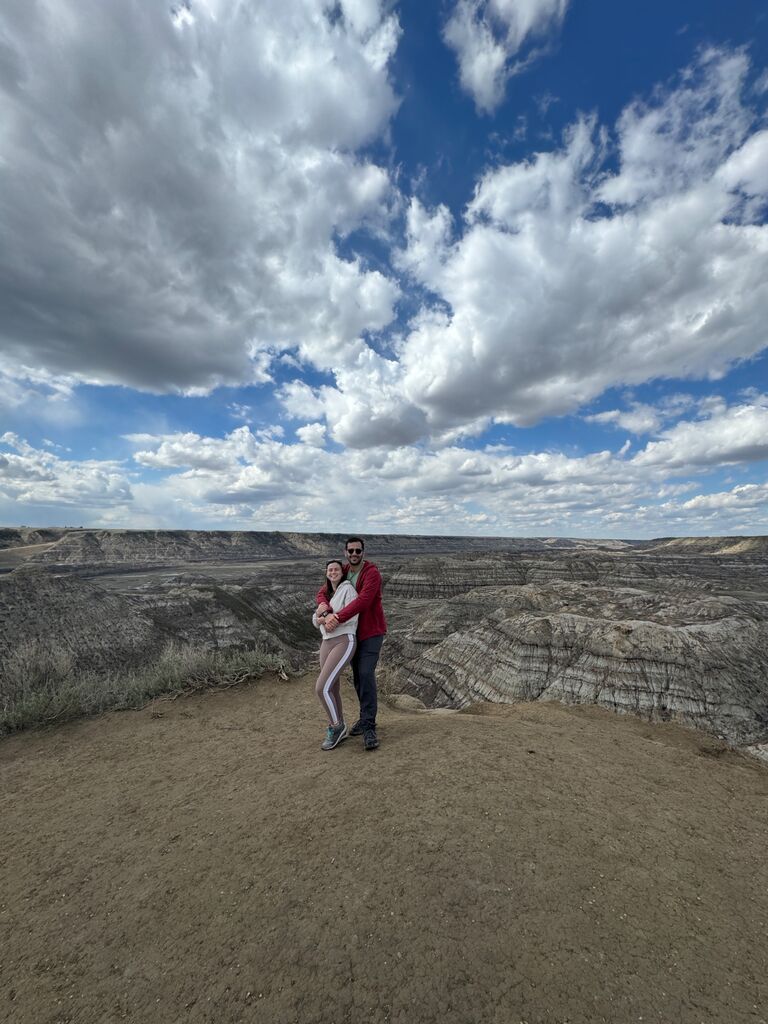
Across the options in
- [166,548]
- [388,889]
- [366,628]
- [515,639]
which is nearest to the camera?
[388,889]

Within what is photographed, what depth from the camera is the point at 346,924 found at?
2926mm

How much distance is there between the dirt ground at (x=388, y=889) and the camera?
8.24 ft

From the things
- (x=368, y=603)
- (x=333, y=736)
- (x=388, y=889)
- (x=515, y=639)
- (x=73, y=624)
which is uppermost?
(x=368, y=603)

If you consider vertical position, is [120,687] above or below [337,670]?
below

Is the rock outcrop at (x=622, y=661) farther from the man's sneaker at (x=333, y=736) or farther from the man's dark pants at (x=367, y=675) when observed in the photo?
the man's dark pants at (x=367, y=675)

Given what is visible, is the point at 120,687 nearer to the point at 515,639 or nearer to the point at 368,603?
the point at 368,603

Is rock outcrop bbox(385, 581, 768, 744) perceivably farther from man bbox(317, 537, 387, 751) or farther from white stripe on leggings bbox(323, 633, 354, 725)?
white stripe on leggings bbox(323, 633, 354, 725)

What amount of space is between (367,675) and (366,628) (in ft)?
2.14

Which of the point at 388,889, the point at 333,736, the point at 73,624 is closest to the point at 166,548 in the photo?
the point at 73,624

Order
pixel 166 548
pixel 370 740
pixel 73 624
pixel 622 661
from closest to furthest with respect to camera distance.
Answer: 1. pixel 370 740
2. pixel 622 661
3. pixel 73 624
4. pixel 166 548

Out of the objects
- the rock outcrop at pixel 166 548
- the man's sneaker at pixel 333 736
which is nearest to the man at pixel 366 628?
the man's sneaker at pixel 333 736

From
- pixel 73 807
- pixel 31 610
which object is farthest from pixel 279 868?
pixel 31 610

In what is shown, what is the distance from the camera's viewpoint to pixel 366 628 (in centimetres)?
580

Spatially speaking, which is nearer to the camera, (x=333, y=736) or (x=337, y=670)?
(x=337, y=670)
